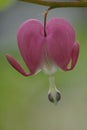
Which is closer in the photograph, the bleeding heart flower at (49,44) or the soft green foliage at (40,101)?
the bleeding heart flower at (49,44)

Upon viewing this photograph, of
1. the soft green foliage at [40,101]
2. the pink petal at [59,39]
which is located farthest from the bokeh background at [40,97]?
the pink petal at [59,39]

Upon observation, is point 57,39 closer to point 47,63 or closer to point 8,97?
point 47,63

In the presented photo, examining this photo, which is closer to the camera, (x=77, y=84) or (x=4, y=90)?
(x=4, y=90)

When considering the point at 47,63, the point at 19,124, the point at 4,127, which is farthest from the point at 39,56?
the point at 19,124

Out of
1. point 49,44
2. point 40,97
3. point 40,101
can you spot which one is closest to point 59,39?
point 49,44

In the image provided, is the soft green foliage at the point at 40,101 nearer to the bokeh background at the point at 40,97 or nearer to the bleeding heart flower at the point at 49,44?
the bokeh background at the point at 40,97

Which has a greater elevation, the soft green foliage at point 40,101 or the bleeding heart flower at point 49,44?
the bleeding heart flower at point 49,44

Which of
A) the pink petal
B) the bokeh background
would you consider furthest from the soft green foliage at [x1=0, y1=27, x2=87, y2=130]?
the pink petal
